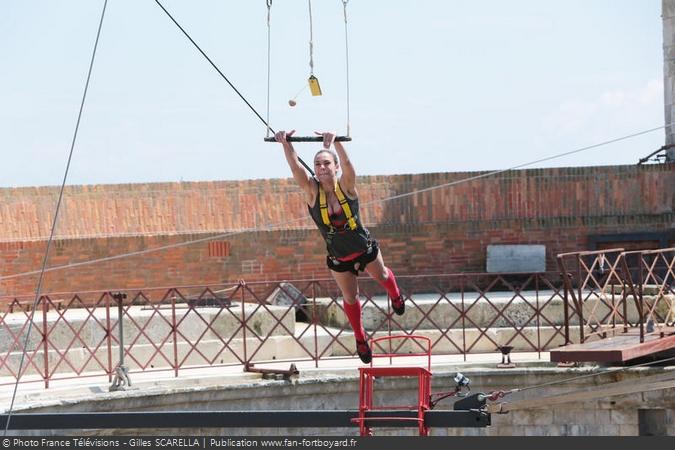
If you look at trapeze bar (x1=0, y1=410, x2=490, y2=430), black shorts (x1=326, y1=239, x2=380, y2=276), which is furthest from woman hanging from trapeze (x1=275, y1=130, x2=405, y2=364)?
trapeze bar (x1=0, y1=410, x2=490, y2=430)

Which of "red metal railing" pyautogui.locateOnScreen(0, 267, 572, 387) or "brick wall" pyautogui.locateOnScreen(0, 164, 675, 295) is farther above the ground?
"brick wall" pyautogui.locateOnScreen(0, 164, 675, 295)

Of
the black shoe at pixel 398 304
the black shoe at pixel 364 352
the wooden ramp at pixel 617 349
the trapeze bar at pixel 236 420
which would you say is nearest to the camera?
the trapeze bar at pixel 236 420

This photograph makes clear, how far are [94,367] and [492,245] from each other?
6.89 m

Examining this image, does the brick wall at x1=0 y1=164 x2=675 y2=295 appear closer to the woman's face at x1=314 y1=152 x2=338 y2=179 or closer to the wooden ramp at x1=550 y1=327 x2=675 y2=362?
the wooden ramp at x1=550 y1=327 x2=675 y2=362

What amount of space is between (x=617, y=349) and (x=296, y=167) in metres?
7.56

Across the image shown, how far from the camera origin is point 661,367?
1847 cm

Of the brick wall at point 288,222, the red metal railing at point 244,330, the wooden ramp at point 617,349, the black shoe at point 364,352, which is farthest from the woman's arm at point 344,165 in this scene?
the brick wall at point 288,222

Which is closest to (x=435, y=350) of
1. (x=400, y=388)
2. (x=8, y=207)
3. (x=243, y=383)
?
(x=400, y=388)

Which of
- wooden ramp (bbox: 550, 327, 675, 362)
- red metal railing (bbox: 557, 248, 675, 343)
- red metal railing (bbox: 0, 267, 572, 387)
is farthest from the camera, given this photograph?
red metal railing (bbox: 0, 267, 572, 387)

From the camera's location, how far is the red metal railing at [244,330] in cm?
1952

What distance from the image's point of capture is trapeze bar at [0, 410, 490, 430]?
11.5m

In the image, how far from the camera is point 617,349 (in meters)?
17.5

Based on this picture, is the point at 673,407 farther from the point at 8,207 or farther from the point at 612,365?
the point at 8,207

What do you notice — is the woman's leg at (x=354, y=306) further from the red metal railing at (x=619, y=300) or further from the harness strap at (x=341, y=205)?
the red metal railing at (x=619, y=300)
